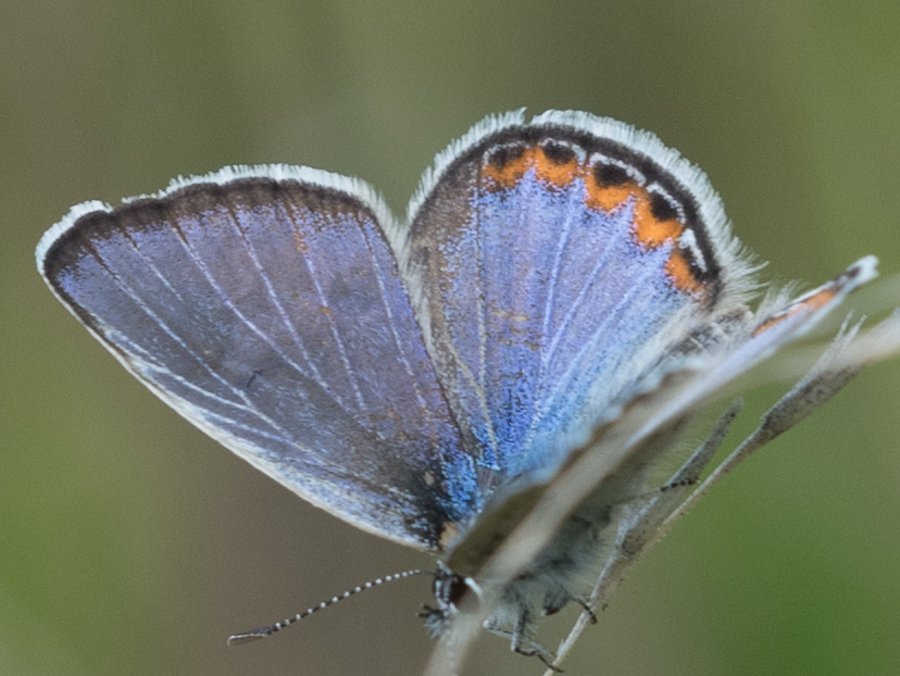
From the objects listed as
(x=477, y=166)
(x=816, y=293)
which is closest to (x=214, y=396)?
(x=477, y=166)

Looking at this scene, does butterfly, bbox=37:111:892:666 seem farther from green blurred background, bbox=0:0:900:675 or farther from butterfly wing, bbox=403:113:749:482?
green blurred background, bbox=0:0:900:675

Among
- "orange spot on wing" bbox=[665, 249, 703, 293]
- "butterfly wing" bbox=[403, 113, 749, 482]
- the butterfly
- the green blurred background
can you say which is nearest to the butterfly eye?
the butterfly

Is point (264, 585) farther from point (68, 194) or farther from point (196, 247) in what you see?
point (196, 247)

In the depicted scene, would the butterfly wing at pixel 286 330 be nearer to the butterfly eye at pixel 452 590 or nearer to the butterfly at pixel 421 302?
the butterfly at pixel 421 302

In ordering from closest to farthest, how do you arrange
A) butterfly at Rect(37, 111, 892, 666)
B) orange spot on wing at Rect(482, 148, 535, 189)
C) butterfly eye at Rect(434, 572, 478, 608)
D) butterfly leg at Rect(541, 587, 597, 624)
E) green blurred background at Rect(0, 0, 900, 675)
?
butterfly eye at Rect(434, 572, 478, 608), butterfly leg at Rect(541, 587, 597, 624), butterfly at Rect(37, 111, 892, 666), orange spot on wing at Rect(482, 148, 535, 189), green blurred background at Rect(0, 0, 900, 675)

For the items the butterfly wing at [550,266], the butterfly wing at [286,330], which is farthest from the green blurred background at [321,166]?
the butterfly wing at [286,330]

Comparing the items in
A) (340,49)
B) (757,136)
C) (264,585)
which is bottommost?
(264,585)
